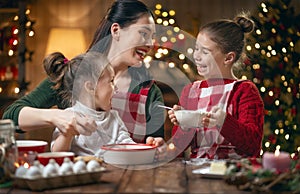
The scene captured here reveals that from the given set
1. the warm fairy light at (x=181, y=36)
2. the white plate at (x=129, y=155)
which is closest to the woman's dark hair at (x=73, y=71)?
the white plate at (x=129, y=155)

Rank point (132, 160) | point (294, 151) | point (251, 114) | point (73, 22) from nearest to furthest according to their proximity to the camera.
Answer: point (132, 160)
point (251, 114)
point (294, 151)
point (73, 22)

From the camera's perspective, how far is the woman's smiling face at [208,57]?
2.57 m

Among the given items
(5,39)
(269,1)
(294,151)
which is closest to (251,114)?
(294,151)

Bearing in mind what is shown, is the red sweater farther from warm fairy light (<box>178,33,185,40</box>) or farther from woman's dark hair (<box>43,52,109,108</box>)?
warm fairy light (<box>178,33,185,40</box>)

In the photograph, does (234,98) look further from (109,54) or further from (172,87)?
(172,87)

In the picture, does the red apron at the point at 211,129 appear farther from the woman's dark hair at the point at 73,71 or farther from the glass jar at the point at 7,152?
the glass jar at the point at 7,152

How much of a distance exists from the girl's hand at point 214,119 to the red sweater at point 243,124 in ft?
0.12

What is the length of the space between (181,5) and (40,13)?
59.3 inches

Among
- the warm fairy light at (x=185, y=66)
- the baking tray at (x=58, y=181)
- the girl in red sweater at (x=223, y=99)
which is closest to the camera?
the baking tray at (x=58, y=181)

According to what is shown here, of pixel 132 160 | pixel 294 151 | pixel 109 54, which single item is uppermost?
pixel 109 54

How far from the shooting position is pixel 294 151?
13.6 feet

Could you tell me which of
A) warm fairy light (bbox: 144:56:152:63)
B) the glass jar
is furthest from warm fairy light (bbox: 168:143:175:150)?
warm fairy light (bbox: 144:56:152:63)

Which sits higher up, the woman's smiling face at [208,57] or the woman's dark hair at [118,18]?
the woman's dark hair at [118,18]

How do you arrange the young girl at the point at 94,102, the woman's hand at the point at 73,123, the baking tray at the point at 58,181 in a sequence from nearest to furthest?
1. the baking tray at the point at 58,181
2. the woman's hand at the point at 73,123
3. the young girl at the point at 94,102
